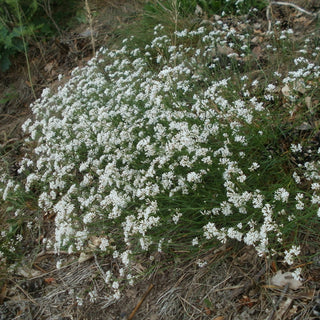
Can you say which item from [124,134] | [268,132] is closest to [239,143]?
[268,132]

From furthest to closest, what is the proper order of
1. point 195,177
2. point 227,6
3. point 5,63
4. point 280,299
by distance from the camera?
point 5,63 < point 227,6 < point 195,177 < point 280,299

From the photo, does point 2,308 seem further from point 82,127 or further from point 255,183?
point 255,183

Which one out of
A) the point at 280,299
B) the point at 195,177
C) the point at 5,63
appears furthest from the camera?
the point at 5,63

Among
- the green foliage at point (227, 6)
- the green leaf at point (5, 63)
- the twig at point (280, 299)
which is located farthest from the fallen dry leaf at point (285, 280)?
the green leaf at point (5, 63)

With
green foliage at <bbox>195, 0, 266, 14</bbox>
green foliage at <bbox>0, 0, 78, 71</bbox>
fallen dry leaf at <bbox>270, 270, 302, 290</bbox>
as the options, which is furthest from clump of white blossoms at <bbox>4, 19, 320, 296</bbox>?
green foliage at <bbox>0, 0, 78, 71</bbox>

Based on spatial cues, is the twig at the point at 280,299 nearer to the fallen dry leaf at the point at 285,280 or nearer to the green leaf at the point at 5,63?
the fallen dry leaf at the point at 285,280

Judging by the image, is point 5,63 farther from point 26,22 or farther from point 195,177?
point 195,177

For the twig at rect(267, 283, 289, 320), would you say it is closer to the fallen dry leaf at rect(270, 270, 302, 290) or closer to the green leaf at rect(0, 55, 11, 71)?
the fallen dry leaf at rect(270, 270, 302, 290)

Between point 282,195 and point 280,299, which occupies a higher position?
point 282,195

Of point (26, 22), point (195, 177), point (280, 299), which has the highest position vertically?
point (26, 22)

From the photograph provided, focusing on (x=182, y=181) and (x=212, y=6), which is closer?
(x=182, y=181)

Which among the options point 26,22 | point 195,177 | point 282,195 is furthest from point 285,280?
point 26,22
